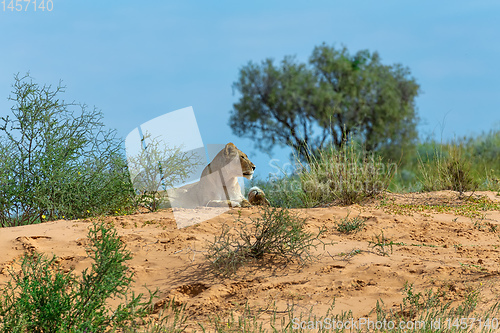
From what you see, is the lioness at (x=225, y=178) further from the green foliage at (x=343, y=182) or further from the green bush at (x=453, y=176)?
the green bush at (x=453, y=176)

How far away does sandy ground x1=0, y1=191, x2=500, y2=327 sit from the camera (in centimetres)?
425

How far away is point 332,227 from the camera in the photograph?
6410 millimetres

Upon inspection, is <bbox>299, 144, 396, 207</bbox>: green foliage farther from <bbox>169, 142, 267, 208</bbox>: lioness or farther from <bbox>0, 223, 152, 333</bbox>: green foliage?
<bbox>0, 223, 152, 333</bbox>: green foliage

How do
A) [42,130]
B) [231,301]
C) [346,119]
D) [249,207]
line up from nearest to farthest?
1. [231,301]
2. [249,207]
3. [42,130]
4. [346,119]

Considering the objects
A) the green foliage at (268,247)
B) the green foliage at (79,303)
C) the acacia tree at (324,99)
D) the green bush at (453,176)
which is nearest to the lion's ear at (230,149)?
the green foliage at (268,247)

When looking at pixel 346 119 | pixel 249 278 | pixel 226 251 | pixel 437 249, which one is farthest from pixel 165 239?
pixel 346 119

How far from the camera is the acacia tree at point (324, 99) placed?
2259 centimetres

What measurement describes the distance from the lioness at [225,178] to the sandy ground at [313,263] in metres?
0.37

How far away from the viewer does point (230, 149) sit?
7.16 metres

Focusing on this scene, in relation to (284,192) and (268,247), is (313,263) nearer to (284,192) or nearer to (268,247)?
(268,247)

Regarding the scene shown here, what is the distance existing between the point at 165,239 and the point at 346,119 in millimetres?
18419

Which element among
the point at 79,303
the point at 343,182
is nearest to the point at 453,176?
the point at 343,182

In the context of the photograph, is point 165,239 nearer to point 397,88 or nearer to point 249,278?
point 249,278

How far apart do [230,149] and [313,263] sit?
8.88ft
